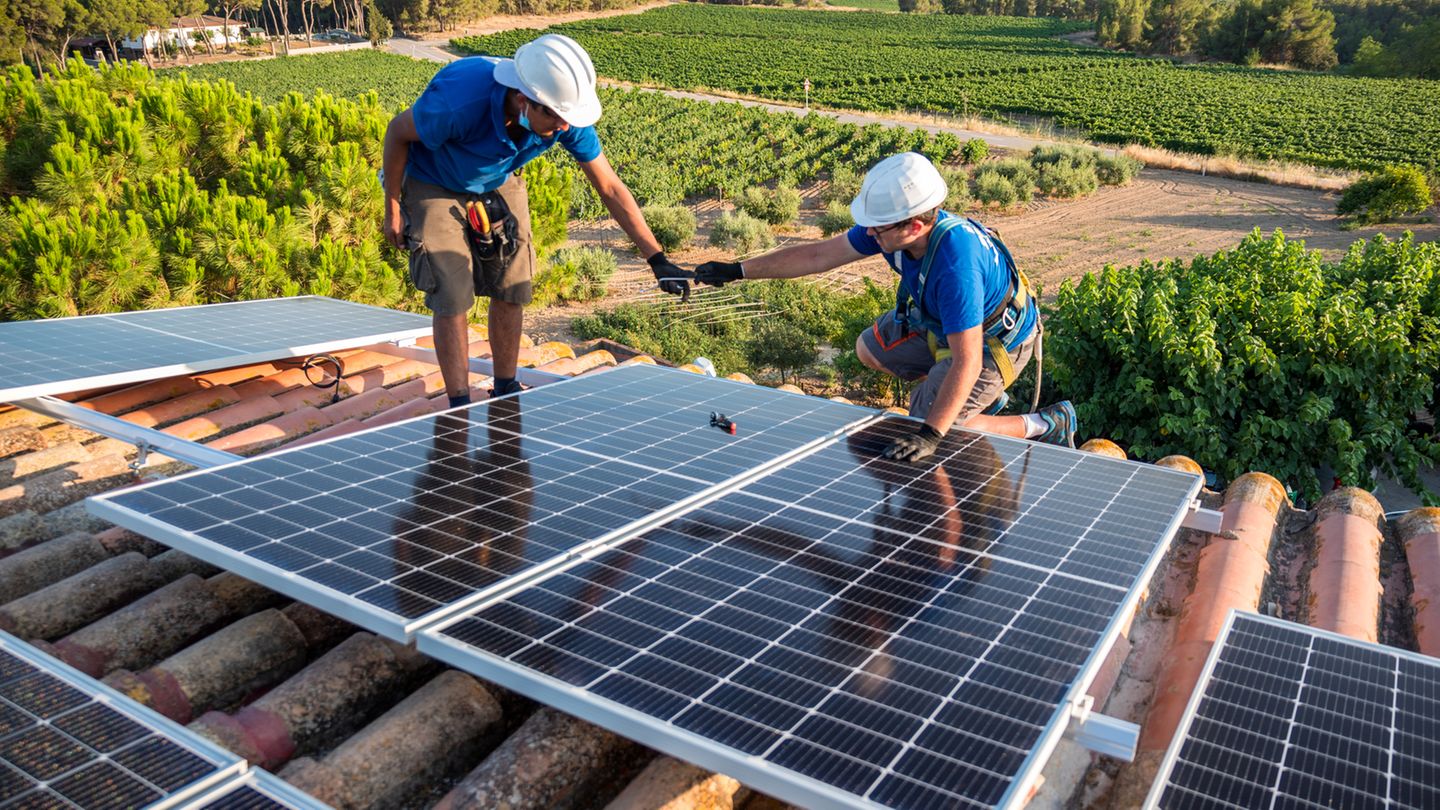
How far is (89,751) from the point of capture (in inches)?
101

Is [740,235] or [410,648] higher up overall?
[410,648]

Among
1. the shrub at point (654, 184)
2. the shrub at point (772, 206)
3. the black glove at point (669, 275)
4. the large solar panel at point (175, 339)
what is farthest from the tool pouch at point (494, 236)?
the shrub at point (772, 206)

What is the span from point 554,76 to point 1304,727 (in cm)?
463

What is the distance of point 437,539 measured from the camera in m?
3.79

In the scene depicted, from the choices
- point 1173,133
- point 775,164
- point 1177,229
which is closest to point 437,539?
point 1177,229

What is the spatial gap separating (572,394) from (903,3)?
162185 millimetres

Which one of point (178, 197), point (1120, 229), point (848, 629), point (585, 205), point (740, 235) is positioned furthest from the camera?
point (1120, 229)

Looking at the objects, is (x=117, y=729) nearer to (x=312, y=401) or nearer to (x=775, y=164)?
(x=312, y=401)

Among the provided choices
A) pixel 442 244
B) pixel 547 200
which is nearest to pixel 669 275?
pixel 442 244

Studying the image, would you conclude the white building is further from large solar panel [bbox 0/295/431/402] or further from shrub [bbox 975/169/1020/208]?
large solar panel [bbox 0/295/431/402]

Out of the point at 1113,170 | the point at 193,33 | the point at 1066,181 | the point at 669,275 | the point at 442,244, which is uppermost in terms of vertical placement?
the point at 193,33

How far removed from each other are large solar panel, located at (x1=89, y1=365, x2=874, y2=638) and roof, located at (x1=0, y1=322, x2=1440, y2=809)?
42 centimetres

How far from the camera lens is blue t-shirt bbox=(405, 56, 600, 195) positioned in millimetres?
5812

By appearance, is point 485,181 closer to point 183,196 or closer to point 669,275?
point 669,275
